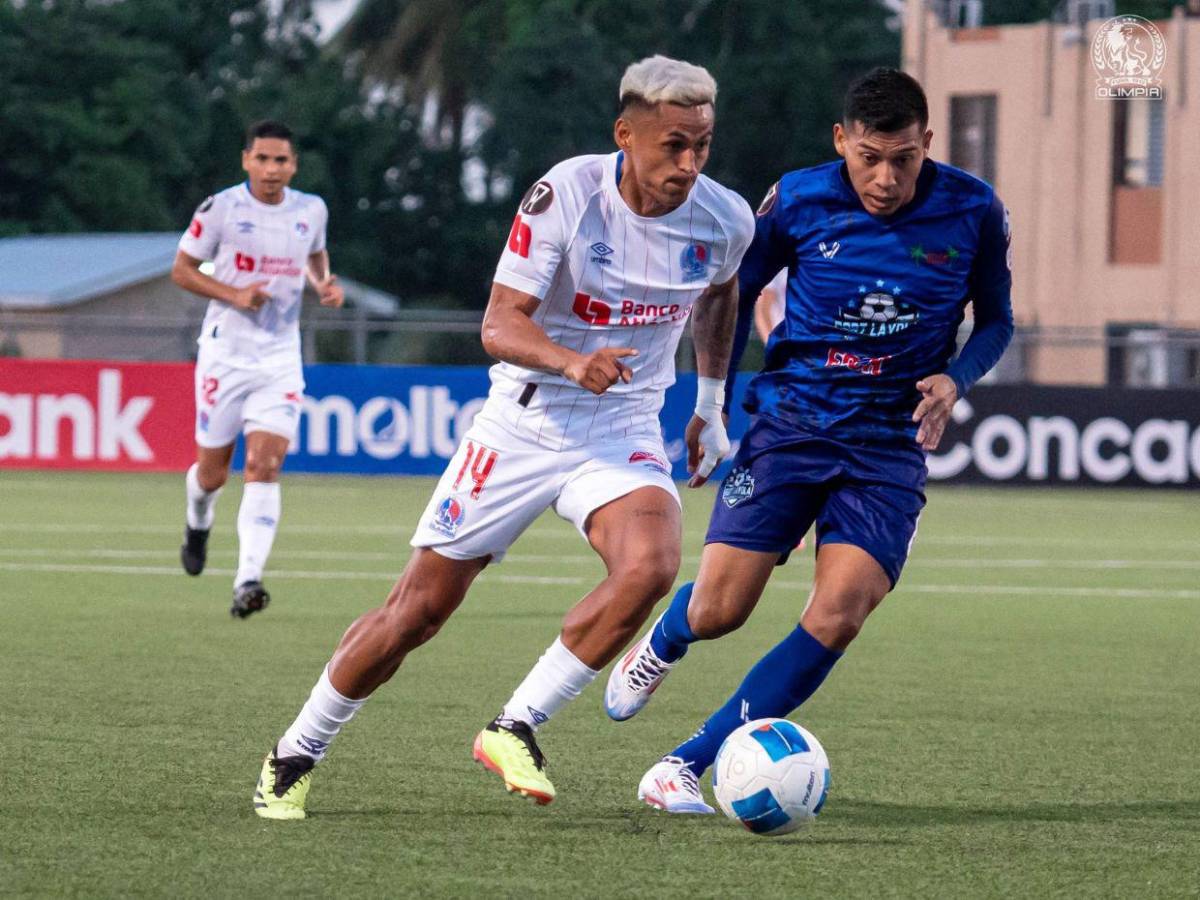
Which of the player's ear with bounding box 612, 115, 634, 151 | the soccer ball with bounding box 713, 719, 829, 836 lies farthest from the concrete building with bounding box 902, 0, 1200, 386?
the soccer ball with bounding box 713, 719, 829, 836

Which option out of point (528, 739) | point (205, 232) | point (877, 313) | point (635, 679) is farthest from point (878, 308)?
point (205, 232)

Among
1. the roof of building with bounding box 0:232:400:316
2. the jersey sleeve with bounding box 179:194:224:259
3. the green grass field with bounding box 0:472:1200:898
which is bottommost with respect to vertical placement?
the green grass field with bounding box 0:472:1200:898

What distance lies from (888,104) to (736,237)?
57cm

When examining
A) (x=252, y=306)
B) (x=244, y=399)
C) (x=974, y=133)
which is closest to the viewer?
(x=252, y=306)

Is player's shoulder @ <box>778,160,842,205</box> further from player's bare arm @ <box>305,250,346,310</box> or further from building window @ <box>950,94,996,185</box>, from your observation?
building window @ <box>950,94,996,185</box>

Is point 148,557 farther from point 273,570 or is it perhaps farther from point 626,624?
point 626,624

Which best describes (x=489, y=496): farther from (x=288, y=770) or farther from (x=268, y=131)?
(x=268, y=131)

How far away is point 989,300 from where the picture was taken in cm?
661

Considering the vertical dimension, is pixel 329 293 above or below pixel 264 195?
below

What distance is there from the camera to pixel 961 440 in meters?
23.2

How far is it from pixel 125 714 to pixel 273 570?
626 centimetres

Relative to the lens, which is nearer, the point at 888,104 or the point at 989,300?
the point at 888,104

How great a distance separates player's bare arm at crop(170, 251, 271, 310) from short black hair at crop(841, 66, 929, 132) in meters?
5.85

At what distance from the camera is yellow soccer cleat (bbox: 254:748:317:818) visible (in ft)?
19.8
